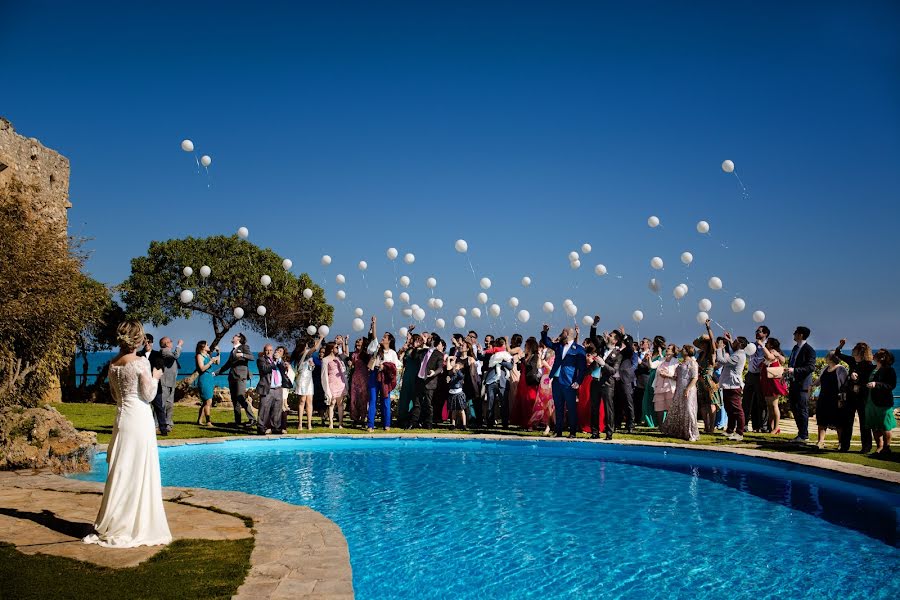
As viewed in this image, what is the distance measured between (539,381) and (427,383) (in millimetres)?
2331

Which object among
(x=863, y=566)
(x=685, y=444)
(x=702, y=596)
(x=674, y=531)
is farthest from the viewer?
(x=685, y=444)

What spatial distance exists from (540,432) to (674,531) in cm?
687

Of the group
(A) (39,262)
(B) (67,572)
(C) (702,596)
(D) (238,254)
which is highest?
(D) (238,254)

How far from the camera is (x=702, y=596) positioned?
5.32 m

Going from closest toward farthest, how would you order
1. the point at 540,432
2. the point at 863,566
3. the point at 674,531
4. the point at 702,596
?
the point at 702,596 → the point at 863,566 → the point at 674,531 → the point at 540,432

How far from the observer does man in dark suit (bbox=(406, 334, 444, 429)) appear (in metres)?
14.2

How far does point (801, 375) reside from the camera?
12.1 meters

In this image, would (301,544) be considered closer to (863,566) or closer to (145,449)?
(145,449)

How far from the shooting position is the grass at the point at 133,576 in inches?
168

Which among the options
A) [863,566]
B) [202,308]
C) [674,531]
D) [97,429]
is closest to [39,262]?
[97,429]

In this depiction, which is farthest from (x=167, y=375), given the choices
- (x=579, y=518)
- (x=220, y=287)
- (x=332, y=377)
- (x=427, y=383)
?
(x=220, y=287)

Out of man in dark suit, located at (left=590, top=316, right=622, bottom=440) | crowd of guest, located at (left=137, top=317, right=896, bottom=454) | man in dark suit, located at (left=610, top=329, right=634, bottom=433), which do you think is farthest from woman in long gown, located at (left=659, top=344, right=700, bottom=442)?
man in dark suit, located at (left=590, top=316, right=622, bottom=440)

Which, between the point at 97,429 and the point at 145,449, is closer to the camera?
the point at 145,449

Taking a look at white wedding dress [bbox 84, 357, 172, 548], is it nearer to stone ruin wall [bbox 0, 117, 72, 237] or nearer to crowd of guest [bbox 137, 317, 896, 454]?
crowd of guest [bbox 137, 317, 896, 454]
